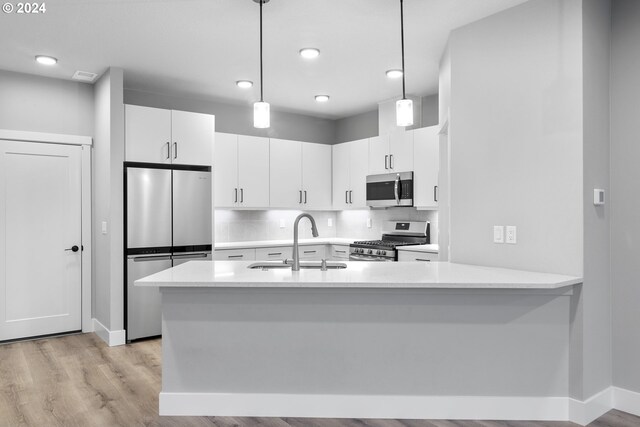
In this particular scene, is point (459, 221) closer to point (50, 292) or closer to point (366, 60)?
point (366, 60)

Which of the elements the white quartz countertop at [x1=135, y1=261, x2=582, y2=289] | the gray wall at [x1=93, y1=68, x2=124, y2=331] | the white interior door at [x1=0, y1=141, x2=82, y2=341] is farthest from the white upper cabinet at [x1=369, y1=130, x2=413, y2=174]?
the white interior door at [x1=0, y1=141, x2=82, y2=341]

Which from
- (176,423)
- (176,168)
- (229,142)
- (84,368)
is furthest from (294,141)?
(176,423)

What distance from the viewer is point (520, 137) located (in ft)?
9.67

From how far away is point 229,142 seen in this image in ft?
17.6

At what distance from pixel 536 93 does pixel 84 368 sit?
3.85m

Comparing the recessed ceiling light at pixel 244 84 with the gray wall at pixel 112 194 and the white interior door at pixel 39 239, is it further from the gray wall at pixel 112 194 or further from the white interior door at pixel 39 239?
the white interior door at pixel 39 239

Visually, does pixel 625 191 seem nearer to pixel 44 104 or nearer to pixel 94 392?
pixel 94 392

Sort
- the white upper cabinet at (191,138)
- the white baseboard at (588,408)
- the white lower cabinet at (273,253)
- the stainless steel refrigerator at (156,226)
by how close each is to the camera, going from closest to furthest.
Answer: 1. the white baseboard at (588,408)
2. the stainless steel refrigerator at (156,226)
3. the white upper cabinet at (191,138)
4. the white lower cabinet at (273,253)

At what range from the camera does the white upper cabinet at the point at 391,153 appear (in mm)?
5133

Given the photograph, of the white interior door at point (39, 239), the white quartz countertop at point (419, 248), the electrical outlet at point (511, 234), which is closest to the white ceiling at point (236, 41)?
the white interior door at point (39, 239)

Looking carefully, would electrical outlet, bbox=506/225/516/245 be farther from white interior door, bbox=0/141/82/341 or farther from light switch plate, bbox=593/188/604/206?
white interior door, bbox=0/141/82/341

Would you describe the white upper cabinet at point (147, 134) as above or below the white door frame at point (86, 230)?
above

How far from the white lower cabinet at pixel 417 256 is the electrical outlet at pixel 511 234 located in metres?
1.58

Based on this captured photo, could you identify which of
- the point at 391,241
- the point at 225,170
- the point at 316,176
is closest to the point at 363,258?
the point at 391,241
